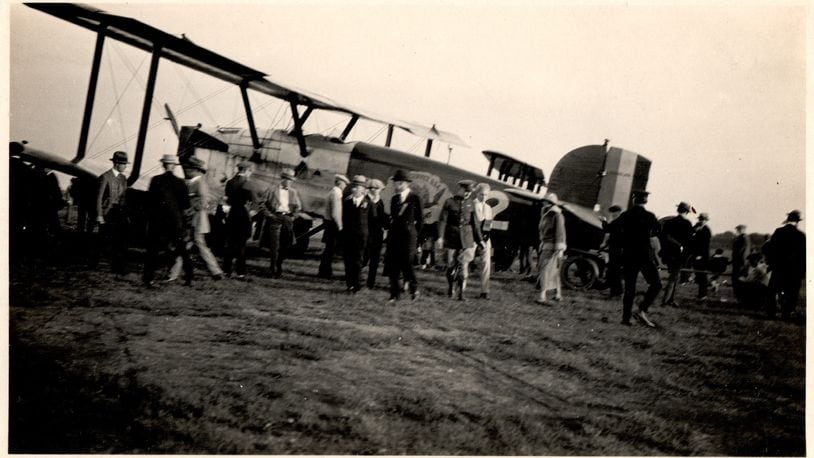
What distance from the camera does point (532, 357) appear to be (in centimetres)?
391

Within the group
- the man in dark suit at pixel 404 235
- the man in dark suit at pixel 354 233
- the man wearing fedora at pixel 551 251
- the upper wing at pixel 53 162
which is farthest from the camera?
the man wearing fedora at pixel 551 251

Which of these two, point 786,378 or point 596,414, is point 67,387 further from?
point 786,378

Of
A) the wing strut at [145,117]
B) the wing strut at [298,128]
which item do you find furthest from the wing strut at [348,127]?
the wing strut at [145,117]

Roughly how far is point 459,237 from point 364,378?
2.62m

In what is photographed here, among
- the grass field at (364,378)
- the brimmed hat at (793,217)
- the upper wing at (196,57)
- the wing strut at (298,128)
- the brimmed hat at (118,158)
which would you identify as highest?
the upper wing at (196,57)

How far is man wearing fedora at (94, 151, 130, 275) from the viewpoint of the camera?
525cm

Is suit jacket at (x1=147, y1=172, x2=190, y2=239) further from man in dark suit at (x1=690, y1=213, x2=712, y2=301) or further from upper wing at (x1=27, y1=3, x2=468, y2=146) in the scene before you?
man in dark suit at (x1=690, y1=213, x2=712, y2=301)

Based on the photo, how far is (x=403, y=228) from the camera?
5.37 metres

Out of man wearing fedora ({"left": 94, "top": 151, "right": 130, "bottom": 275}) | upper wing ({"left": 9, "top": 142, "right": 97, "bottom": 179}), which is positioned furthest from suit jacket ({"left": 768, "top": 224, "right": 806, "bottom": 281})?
upper wing ({"left": 9, "top": 142, "right": 97, "bottom": 179})

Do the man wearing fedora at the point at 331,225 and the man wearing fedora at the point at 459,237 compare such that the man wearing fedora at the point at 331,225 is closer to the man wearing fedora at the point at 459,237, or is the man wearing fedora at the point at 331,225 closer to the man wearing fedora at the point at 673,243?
the man wearing fedora at the point at 459,237

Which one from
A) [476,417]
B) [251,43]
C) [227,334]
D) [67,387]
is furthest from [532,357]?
[251,43]

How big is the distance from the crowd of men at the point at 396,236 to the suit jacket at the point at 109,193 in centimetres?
1

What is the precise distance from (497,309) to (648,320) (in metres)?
1.47

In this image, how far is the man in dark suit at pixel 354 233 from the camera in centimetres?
546
